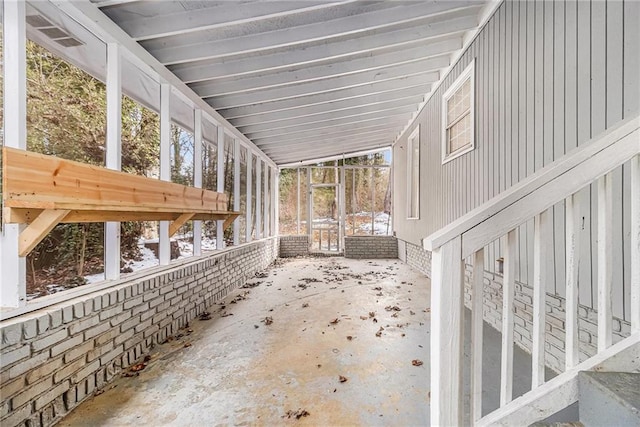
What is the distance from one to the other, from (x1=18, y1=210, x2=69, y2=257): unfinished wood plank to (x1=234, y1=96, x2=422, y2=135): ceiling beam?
408cm

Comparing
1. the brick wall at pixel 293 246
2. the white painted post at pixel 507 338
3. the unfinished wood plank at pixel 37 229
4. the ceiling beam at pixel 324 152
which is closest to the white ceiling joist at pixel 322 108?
the ceiling beam at pixel 324 152

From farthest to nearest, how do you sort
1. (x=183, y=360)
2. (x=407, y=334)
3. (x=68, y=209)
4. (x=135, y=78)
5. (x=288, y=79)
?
(x=288, y=79) → (x=407, y=334) → (x=135, y=78) → (x=183, y=360) → (x=68, y=209)

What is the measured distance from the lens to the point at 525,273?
2.75 meters

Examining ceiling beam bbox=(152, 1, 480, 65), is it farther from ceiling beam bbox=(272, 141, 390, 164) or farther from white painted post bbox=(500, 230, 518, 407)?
ceiling beam bbox=(272, 141, 390, 164)

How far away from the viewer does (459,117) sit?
14.4 ft

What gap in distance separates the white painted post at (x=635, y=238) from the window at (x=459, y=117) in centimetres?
285

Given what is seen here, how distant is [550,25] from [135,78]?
3.95 m

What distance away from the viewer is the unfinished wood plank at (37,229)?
1674 millimetres

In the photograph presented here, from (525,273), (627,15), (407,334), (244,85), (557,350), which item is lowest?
(407,334)

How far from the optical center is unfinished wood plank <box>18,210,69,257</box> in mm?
1674

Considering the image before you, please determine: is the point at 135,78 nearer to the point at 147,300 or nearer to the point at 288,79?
the point at 288,79

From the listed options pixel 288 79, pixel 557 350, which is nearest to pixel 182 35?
pixel 288 79

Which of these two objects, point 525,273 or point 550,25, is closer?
point 550,25

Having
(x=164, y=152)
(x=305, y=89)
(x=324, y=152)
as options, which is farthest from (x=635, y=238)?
(x=324, y=152)
